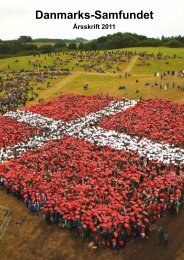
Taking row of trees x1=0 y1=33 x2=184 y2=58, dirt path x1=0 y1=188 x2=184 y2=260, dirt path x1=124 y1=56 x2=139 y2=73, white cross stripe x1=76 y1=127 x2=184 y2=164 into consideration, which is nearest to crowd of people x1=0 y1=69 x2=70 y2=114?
dirt path x1=124 y1=56 x2=139 y2=73

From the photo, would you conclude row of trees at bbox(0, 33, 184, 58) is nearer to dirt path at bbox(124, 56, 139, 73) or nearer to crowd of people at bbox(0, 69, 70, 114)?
dirt path at bbox(124, 56, 139, 73)

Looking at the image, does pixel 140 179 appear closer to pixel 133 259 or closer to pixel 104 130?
pixel 133 259

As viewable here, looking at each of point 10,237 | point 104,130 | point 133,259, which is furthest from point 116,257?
point 104,130

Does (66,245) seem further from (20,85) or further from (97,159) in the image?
(20,85)

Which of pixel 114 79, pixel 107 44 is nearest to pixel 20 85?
pixel 114 79

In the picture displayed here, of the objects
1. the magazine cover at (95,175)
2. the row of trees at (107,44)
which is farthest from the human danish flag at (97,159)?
the row of trees at (107,44)
